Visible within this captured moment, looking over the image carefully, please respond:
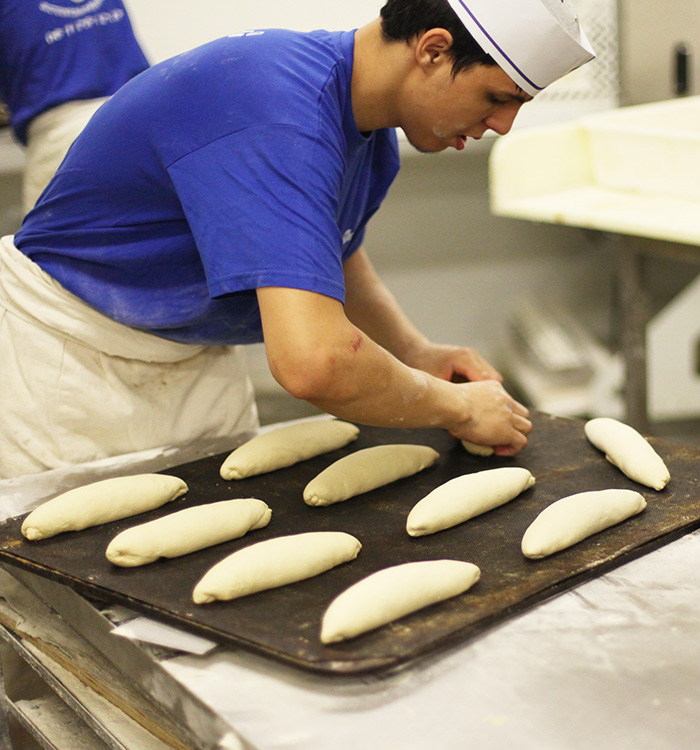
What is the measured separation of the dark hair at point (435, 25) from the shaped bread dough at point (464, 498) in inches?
24.9

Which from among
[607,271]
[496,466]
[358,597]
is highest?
[358,597]

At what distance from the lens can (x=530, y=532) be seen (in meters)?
1.10

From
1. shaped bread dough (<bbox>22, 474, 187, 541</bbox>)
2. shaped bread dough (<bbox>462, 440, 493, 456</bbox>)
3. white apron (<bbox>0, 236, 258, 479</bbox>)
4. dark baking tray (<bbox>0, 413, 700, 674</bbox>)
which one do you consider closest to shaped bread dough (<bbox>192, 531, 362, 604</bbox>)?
dark baking tray (<bbox>0, 413, 700, 674</bbox>)

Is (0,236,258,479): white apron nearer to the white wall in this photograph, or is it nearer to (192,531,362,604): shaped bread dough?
(192,531,362,604): shaped bread dough

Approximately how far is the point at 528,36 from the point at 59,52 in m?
1.33

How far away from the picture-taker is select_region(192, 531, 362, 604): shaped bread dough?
1001 millimetres

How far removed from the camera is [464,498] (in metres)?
Result: 1.21

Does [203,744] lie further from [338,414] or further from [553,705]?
[338,414]

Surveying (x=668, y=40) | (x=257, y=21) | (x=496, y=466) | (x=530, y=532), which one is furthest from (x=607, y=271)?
(x=530, y=532)

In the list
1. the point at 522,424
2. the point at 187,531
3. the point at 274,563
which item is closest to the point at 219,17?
the point at 522,424

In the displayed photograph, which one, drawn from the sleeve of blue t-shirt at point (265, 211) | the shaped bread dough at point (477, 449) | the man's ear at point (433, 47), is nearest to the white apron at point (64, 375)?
the sleeve of blue t-shirt at point (265, 211)

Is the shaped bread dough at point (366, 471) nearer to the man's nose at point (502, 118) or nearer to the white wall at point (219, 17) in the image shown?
the man's nose at point (502, 118)

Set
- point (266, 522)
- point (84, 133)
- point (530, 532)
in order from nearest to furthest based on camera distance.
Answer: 1. point (530, 532)
2. point (266, 522)
3. point (84, 133)

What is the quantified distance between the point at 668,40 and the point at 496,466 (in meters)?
2.67
